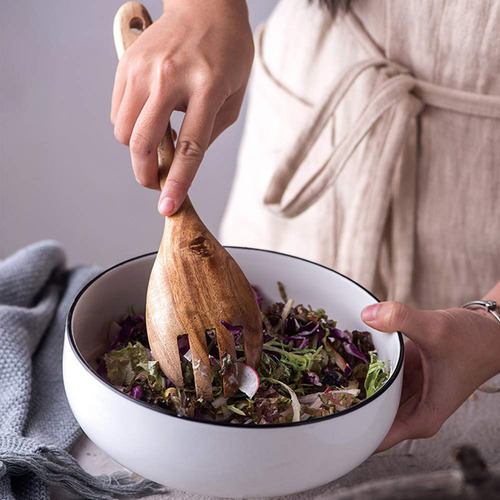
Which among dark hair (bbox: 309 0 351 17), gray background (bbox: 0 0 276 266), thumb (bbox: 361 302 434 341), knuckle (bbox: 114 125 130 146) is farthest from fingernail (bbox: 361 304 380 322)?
gray background (bbox: 0 0 276 266)

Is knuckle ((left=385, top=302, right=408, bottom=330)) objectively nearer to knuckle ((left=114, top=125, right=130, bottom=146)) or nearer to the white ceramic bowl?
the white ceramic bowl

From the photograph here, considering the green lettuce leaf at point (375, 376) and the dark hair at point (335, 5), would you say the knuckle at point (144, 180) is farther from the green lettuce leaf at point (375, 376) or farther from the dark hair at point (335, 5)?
the dark hair at point (335, 5)

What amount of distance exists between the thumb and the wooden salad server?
5.1 inches

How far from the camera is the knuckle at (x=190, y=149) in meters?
0.69

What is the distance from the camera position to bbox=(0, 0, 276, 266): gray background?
6.50ft

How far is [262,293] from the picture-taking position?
886mm

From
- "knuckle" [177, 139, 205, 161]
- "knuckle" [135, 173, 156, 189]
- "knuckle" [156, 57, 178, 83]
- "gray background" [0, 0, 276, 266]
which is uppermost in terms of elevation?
"knuckle" [156, 57, 178, 83]

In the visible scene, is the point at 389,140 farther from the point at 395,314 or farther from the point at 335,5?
the point at 395,314

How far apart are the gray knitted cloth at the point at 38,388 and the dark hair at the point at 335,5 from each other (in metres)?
0.58

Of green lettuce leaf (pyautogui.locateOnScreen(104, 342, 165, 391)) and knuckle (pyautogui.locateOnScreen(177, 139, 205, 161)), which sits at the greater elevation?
knuckle (pyautogui.locateOnScreen(177, 139, 205, 161))

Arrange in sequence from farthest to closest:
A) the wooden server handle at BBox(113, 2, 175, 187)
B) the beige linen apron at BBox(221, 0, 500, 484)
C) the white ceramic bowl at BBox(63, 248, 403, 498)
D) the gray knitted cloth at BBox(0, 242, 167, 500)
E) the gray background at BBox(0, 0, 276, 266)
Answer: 1. the gray background at BBox(0, 0, 276, 266)
2. the beige linen apron at BBox(221, 0, 500, 484)
3. the wooden server handle at BBox(113, 2, 175, 187)
4. the gray knitted cloth at BBox(0, 242, 167, 500)
5. the white ceramic bowl at BBox(63, 248, 403, 498)

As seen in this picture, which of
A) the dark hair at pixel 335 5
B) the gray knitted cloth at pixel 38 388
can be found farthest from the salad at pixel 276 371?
the dark hair at pixel 335 5

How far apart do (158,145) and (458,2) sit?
53cm

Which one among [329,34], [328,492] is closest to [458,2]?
[329,34]
